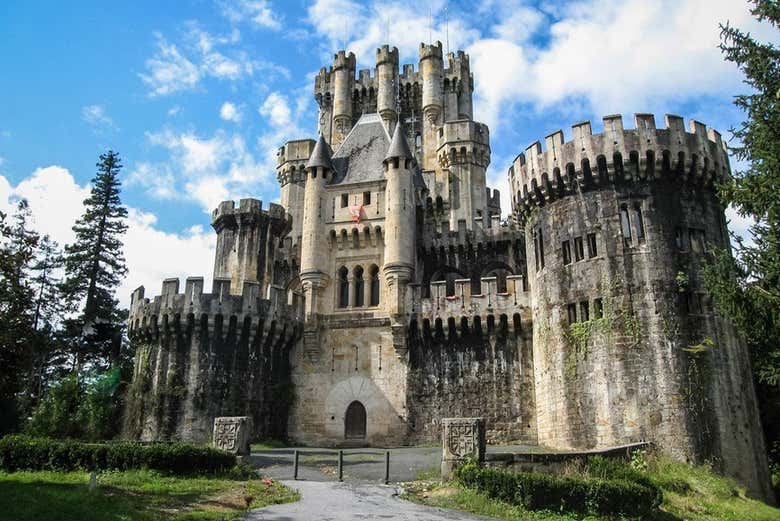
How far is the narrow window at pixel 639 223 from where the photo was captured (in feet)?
93.0

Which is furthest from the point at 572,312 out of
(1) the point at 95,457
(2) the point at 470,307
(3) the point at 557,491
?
(1) the point at 95,457

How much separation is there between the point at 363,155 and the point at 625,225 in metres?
17.6

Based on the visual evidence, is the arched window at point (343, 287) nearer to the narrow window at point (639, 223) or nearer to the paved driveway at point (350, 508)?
the narrow window at point (639, 223)

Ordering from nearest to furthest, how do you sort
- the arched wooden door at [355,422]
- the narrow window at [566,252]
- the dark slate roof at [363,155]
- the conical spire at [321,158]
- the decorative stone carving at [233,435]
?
the decorative stone carving at [233,435], the narrow window at [566,252], the arched wooden door at [355,422], the conical spire at [321,158], the dark slate roof at [363,155]

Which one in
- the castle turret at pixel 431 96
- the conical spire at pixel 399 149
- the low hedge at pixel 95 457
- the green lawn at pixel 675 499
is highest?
the castle turret at pixel 431 96

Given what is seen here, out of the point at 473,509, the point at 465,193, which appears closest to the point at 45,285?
the point at 465,193

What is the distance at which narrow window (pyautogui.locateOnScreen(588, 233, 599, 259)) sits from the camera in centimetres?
2891

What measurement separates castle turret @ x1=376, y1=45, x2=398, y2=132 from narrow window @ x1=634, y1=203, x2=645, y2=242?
1172 inches

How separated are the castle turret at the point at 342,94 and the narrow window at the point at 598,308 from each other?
107 ft

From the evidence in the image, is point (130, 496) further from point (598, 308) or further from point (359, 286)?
point (359, 286)

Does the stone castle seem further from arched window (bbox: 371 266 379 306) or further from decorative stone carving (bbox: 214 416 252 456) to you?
decorative stone carving (bbox: 214 416 252 456)

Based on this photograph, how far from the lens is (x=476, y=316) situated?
33438 mm

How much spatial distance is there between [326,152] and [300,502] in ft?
86.5

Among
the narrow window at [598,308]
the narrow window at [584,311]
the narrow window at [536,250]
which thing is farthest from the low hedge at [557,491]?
the narrow window at [536,250]
